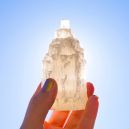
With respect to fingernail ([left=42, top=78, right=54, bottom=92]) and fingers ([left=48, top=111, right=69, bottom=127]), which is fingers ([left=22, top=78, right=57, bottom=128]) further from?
fingers ([left=48, top=111, right=69, bottom=127])

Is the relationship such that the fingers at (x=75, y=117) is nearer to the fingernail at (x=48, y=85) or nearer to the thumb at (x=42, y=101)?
the thumb at (x=42, y=101)

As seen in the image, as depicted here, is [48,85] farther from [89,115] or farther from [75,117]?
[75,117]

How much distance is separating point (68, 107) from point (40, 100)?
1.20 ft

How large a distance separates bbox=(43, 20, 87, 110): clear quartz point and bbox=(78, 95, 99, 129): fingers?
4.5 inches

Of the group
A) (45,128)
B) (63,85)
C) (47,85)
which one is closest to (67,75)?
(63,85)

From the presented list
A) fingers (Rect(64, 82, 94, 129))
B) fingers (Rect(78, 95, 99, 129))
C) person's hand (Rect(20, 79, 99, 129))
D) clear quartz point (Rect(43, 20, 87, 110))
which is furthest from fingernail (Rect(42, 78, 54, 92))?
fingers (Rect(64, 82, 94, 129))

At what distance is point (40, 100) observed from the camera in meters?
3.31

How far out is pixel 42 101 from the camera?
331 centimetres

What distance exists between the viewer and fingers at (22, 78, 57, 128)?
3.31 meters

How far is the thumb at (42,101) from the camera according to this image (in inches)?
130

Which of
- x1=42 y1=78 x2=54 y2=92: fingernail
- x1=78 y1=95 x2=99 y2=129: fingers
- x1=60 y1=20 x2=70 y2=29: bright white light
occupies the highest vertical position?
x1=60 y1=20 x2=70 y2=29: bright white light

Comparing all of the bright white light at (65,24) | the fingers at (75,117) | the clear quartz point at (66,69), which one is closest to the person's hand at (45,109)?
the clear quartz point at (66,69)

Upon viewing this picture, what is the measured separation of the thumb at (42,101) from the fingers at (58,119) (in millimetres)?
662

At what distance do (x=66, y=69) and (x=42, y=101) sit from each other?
510mm
